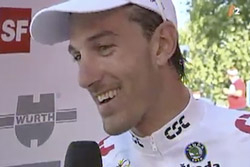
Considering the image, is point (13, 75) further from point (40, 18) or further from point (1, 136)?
point (40, 18)

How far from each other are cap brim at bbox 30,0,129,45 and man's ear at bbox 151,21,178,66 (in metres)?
0.10

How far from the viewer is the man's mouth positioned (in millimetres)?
1021

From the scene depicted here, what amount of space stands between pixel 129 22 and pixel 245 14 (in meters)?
5.15

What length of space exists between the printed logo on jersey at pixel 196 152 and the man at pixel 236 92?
4.42m

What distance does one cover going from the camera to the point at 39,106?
5.44 ft

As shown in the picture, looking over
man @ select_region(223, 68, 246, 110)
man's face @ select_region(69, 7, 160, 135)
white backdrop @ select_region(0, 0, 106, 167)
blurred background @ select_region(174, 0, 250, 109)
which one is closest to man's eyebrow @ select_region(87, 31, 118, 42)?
man's face @ select_region(69, 7, 160, 135)

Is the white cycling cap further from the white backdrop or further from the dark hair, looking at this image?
the white backdrop

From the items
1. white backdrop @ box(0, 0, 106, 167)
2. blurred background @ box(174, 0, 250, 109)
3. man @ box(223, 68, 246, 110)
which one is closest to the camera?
white backdrop @ box(0, 0, 106, 167)

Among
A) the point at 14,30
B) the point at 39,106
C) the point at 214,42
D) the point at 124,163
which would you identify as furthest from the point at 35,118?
the point at 214,42

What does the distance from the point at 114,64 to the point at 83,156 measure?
184 millimetres

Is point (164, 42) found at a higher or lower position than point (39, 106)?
higher

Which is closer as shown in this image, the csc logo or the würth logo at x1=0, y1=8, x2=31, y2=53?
the csc logo

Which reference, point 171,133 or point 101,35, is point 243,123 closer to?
point 171,133

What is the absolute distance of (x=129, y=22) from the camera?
106 cm
